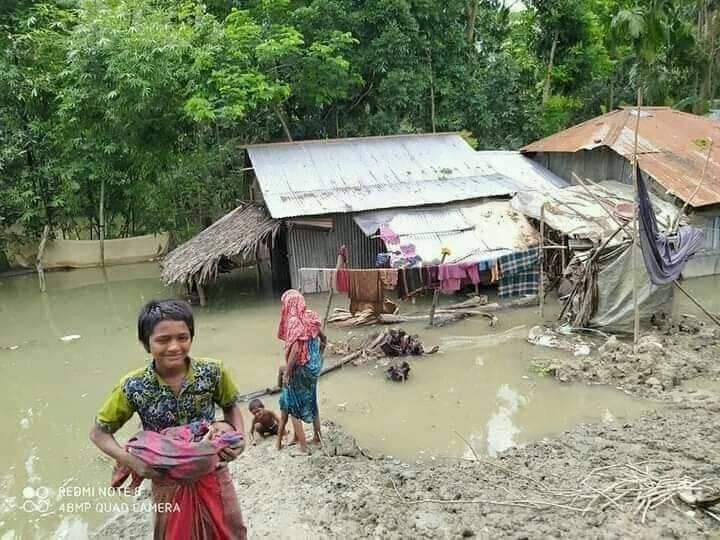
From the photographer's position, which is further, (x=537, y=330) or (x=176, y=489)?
(x=537, y=330)

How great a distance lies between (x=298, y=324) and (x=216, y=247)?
681 centimetres

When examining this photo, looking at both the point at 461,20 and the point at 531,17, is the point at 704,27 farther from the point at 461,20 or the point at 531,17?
the point at 461,20

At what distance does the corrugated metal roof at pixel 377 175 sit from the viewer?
12.0 m

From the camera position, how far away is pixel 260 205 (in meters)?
12.9

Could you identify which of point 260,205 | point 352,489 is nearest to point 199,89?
point 260,205

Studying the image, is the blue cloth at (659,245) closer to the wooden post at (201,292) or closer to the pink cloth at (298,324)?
the pink cloth at (298,324)

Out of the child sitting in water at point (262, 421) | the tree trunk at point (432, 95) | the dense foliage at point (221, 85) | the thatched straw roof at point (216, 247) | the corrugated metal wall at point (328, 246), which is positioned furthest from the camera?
the tree trunk at point (432, 95)

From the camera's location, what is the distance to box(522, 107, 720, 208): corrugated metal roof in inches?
486

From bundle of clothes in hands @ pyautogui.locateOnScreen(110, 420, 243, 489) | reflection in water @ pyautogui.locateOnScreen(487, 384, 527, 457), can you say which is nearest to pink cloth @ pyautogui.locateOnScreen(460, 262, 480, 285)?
reflection in water @ pyautogui.locateOnScreen(487, 384, 527, 457)

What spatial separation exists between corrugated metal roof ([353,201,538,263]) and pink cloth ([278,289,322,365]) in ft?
19.5

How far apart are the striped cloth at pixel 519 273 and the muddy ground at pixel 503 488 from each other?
15.4 feet

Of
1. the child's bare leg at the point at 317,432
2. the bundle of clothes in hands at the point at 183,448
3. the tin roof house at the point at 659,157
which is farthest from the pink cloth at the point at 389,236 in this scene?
the bundle of clothes in hands at the point at 183,448

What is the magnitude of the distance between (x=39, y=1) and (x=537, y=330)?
14953mm

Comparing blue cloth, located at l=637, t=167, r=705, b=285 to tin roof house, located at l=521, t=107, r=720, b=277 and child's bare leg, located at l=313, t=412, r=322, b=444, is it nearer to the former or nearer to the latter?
tin roof house, located at l=521, t=107, r=720, b=277
